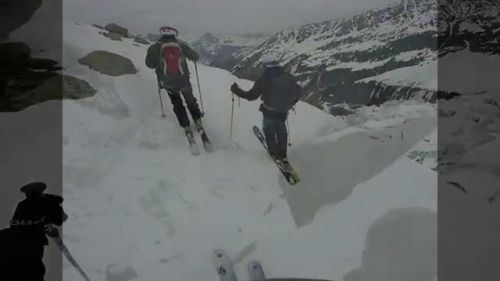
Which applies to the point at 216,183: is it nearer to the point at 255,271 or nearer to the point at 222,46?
the point at 255,271

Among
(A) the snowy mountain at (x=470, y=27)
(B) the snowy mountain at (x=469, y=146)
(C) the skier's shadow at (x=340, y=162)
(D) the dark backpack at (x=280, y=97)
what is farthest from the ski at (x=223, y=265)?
(A) the snowy mountain at (x=470, y=27)

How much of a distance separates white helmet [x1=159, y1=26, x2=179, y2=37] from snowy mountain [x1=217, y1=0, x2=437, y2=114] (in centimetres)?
23

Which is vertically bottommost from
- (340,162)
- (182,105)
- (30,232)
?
(30,232)

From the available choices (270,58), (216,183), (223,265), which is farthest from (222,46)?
(223,265)

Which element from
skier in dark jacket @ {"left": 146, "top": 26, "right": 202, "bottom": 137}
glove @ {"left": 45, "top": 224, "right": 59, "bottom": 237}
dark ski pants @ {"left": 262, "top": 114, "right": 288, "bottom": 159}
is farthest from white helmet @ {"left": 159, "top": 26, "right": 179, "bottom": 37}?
glove @ {"left": 45, "top": 224, "right": 59, "bottom": 237}

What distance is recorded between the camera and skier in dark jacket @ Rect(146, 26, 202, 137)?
2.17m

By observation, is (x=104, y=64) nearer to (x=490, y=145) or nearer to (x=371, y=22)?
(x=371, y=22)

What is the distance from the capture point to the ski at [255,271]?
214 centimetres

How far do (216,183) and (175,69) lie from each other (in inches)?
17.9

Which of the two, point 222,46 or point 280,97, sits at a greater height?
point 222,46

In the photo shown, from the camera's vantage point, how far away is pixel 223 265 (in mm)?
2146

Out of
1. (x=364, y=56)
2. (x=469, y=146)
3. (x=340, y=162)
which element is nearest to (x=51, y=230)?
(x=340, y=162)

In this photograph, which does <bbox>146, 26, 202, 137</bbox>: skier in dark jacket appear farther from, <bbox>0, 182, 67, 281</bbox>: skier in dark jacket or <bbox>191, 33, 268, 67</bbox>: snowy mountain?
<bbox>0, 182, 67, 281</bbox>: skier in dark jacket

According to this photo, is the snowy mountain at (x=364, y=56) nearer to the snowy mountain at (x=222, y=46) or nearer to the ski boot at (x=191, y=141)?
the snowy mountain at (x=222, y=46)
